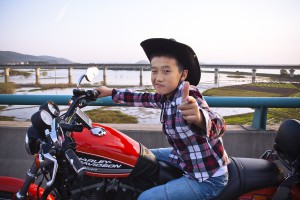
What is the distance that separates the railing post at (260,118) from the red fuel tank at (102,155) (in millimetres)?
2330

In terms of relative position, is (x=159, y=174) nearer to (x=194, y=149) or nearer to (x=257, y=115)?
(x=194, y=149)

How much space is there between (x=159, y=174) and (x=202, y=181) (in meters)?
0.33

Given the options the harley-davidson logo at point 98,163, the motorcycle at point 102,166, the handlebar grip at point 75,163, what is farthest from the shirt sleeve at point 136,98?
the handlebar grip at point 75,163

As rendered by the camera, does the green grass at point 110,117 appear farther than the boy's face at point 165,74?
Yes

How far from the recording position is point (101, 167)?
5.65ft

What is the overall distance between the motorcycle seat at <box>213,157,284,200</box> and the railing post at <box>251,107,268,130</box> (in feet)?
5.14

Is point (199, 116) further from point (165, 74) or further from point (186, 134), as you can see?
point (165, 74)

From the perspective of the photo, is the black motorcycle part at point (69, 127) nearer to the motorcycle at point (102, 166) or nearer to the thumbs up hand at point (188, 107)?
the motorcycle at point (102, 166)

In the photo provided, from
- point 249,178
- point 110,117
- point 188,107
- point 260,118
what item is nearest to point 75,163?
point 188,107

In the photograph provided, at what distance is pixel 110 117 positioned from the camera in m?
3.95

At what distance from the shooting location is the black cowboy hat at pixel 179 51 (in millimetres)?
2020

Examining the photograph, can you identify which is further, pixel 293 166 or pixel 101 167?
pixel 293 166

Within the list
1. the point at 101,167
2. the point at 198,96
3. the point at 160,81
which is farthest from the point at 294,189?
the point at 101,167

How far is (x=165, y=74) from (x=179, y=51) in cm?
22
